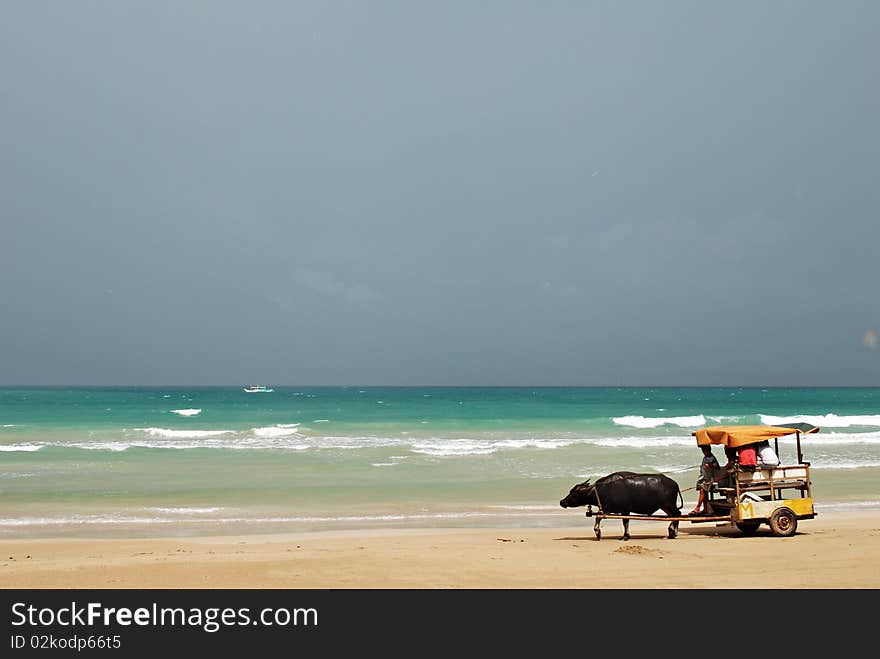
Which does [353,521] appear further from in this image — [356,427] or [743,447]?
[356,427]

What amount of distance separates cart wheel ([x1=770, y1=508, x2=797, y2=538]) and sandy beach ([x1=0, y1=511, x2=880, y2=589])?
15 centimetres

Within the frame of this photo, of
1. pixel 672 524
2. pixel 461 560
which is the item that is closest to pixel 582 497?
pixel 672 524

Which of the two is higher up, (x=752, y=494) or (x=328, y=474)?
(x=752, y=494)

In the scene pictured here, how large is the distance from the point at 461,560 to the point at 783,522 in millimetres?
4942

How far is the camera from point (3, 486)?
17.4 metres

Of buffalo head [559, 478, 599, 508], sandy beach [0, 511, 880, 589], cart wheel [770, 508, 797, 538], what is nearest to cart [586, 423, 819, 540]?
cart wheel [770, 508, 797, 538]

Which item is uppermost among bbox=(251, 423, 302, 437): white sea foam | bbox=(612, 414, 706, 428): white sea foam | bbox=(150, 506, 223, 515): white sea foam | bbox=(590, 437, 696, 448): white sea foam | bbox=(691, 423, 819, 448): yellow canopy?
bbox=(691, 423, 819, 448): yellow canopy

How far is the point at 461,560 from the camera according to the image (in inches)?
359

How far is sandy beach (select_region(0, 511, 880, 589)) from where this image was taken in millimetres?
7996

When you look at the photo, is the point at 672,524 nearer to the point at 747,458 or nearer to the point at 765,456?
the point at 747,458

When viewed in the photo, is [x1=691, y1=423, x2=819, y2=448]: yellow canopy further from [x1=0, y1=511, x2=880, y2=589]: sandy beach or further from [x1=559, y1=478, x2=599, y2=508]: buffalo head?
[x1=559, y1=478, x2=599, y2=508]: buffalo head
